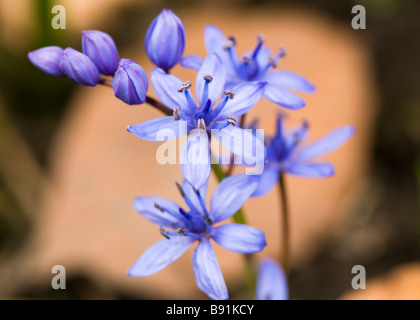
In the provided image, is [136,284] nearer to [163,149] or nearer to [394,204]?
[163,149]

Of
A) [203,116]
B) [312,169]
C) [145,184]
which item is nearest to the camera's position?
[203,116]

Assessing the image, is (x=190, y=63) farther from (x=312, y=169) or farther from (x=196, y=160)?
(x=312, y=169)

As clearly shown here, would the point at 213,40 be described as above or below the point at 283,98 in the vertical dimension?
above

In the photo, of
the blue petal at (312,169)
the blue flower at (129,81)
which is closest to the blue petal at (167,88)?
the blue flower at (129,81)

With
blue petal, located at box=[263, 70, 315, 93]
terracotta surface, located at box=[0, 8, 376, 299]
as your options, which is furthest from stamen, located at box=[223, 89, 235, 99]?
terracotta surface, located at box=[0, 8, 376, 299]

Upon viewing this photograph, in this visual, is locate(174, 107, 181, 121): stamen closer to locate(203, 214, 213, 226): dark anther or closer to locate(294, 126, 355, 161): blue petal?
locate(203, 214, 213, 226): dark anther

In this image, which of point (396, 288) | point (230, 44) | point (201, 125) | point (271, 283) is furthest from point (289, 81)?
point (396, 288)
